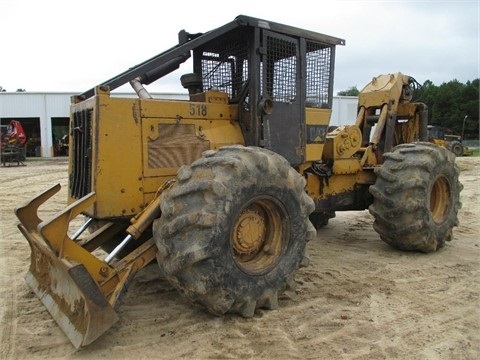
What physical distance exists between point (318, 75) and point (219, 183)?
2673 millimetres

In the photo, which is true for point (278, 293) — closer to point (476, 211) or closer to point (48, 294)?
point (48, 294)

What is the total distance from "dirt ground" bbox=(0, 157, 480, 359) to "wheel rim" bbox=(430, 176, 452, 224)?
69 cm

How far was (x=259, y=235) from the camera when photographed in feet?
13.8

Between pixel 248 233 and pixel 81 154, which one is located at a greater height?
pixel 81 154

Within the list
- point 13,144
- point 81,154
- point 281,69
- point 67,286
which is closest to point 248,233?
point 67,286

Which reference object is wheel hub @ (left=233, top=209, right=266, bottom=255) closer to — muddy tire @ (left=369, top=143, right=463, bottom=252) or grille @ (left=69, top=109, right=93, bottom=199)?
grille @ (left=69, top=109, right=93, bottom=199)

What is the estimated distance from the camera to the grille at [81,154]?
4.29 m

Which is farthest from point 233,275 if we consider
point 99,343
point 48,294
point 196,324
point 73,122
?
point 73,122

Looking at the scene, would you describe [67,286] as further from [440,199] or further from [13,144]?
[13,144]

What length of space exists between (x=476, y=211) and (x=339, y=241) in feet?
13.1

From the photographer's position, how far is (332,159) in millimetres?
6137

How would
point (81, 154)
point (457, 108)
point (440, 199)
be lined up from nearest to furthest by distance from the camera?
point (81, 154), point (440, 199), point (457, 108)

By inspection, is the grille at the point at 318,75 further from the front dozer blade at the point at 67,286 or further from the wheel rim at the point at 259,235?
the front dozer blade at the point at 67,286

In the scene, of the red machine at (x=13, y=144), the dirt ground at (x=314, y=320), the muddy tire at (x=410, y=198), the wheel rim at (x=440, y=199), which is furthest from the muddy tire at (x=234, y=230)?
the red machine at (x=13, y=144)
